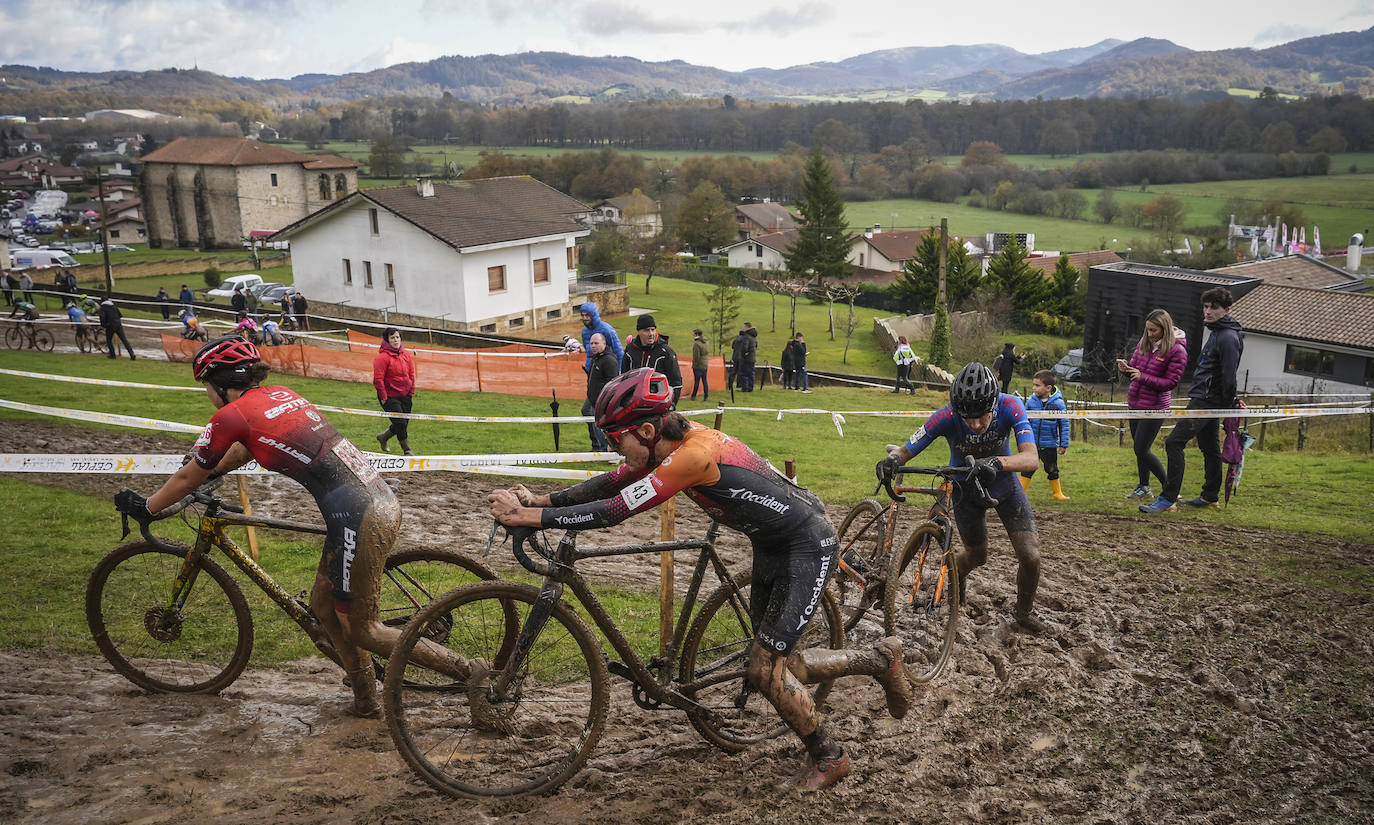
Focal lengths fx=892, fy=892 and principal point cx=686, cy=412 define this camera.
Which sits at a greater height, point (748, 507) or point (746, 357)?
point (748, 507)

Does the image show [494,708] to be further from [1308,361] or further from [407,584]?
[1308,361]

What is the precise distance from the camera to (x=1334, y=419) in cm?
2166

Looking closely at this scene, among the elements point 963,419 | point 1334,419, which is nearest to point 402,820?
point 963,419

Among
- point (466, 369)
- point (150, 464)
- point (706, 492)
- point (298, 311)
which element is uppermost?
point (706, 492)

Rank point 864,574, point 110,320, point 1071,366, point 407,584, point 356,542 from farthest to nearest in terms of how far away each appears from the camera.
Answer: point 1071,366 < point 110,320 < point 864,574 < point 407,584 < point 356,542

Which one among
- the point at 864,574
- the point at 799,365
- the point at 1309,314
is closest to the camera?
the point at 864,574

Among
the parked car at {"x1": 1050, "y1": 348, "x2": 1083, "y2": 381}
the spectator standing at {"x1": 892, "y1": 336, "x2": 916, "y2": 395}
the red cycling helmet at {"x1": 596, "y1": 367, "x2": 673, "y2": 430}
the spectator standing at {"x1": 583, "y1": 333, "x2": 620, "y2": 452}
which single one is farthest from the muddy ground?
the parked car at {"x1": 1050, "y1": 348, "x2": 1083, "y2": 381}

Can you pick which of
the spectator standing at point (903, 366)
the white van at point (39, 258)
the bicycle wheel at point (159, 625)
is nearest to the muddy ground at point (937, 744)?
the bicycle wheel at point (159, 625)

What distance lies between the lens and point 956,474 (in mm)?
6750

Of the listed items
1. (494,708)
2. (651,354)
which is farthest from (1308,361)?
(494,708)

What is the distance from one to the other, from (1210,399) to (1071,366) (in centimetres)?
4147

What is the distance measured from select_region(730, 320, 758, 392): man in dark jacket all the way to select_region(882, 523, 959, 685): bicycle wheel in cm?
1751

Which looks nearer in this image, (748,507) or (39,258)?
(748,507)

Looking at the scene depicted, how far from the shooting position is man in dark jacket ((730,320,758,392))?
25045 mm
